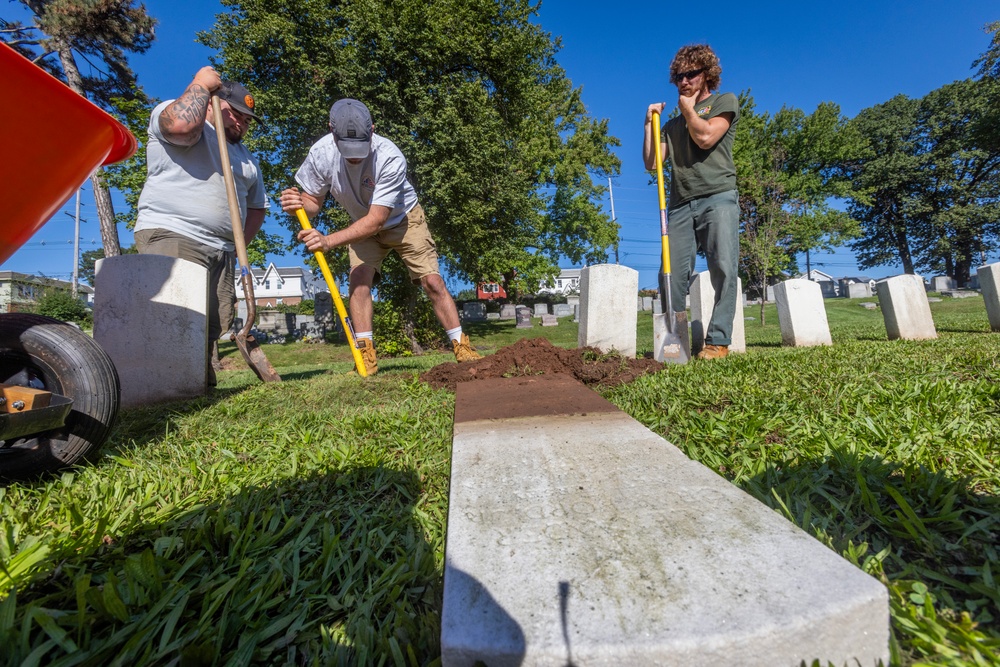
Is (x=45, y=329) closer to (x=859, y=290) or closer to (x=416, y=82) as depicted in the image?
(x=416, y=82)

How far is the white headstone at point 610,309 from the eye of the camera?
12.6 ft

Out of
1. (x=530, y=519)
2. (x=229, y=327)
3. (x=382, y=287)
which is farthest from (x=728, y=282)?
(x=382, y=287)

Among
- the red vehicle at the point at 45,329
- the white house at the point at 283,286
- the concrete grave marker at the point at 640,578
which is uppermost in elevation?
the white house at the point at 283,286

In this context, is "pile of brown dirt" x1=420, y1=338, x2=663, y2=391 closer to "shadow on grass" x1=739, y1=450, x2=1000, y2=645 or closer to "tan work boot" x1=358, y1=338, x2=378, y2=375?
"tan work boot" x1=358, y1=338, x2=378, y2=375

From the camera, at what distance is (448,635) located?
647mm

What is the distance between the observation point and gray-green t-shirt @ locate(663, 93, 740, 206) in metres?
3.54

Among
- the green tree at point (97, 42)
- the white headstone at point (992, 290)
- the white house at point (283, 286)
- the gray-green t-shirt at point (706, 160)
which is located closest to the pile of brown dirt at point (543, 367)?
the gray-green t-shirt at point (706, 160)

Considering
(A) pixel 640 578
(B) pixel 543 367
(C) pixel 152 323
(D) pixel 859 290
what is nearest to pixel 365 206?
(C) pixel 152 323

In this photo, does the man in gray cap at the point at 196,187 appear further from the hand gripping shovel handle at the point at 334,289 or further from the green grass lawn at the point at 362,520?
the green grass lawn at the point at 362,520

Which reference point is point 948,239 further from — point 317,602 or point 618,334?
point 317,602

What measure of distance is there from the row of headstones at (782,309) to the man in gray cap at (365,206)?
1178 mm

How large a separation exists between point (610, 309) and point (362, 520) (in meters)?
3.01

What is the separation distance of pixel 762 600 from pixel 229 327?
158 inches

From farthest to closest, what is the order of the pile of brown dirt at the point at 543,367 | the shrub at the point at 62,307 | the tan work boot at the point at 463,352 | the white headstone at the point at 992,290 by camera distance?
the shrub at the point at 62,307
the white headstone at the point at 992,290
the tan work boot at the point at 463,352
the pile of brown dirt at the point at 543,367
